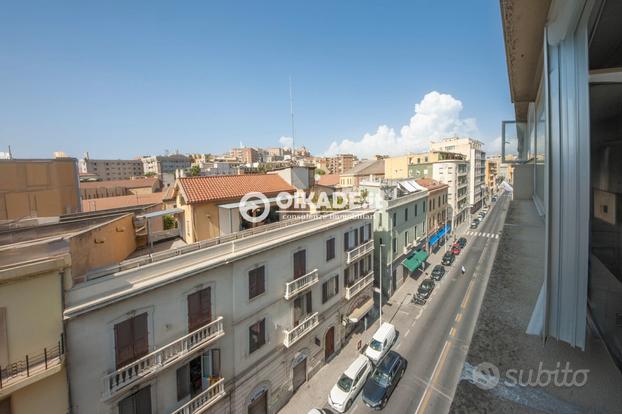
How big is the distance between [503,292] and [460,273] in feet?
94.9

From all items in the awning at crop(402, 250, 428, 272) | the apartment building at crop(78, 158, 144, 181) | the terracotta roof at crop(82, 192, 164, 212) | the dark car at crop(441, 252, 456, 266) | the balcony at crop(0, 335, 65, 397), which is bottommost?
the dark car at crop(441, 252, 456, 266)

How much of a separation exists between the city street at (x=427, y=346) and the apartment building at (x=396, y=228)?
190 cm

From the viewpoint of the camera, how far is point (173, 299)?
8.75 metres

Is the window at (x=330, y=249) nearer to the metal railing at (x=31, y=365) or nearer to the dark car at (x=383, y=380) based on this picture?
the dark car at (x=383, y=380)

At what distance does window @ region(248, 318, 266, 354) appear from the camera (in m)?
11.2

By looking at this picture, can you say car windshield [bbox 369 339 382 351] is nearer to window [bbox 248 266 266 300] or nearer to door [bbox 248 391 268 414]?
door [bbox 248 391 268 414]

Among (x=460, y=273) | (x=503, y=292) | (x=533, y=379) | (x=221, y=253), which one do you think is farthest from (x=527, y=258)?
(x=460, y=273)

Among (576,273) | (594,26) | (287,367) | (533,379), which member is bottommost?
(287,367)

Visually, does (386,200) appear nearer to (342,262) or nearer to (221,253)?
(342,262)

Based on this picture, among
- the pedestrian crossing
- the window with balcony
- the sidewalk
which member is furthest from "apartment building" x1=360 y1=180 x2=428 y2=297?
the pedestrian crossing

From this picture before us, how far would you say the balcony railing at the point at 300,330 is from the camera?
12500mm

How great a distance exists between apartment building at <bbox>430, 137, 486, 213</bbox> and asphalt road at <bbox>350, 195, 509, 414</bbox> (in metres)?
30.5

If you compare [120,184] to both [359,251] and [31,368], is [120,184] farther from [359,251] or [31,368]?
[31,368]

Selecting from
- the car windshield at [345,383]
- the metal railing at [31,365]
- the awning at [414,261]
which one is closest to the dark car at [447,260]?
the awning at [414,261]
